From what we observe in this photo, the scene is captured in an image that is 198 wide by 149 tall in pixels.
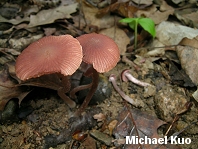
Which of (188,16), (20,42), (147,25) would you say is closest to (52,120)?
(20,42)

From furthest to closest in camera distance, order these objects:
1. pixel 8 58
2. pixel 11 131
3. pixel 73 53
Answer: pixel 8 58 < pixel 11 131 < pixel 73 53

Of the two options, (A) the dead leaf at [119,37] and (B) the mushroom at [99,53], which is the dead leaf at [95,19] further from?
(B) the mushroom at [99,53]

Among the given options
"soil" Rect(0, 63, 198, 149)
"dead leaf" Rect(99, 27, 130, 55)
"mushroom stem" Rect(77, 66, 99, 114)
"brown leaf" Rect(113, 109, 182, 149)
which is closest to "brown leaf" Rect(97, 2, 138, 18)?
"dead leaf" Rect(99, 27, 130, 55)

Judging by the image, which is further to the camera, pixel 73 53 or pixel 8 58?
pixel 8 58

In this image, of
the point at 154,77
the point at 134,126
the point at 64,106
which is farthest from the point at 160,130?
the point at 64,106

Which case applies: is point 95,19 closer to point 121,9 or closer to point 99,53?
point 121,9

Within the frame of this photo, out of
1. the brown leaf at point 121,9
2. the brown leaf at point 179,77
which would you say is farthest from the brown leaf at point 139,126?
the brown leaf at point 121,9

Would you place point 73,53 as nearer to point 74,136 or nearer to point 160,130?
point 74,136
